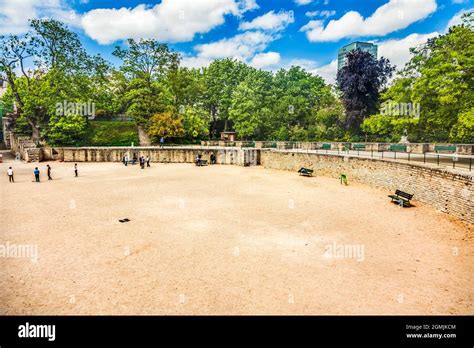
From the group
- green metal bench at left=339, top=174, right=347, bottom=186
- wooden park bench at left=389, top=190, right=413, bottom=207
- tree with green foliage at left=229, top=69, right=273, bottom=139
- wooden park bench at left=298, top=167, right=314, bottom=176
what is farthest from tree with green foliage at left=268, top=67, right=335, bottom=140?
wooden park bench at left=389, top=190, right=413, bottom=207

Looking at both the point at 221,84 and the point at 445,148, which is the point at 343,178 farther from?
the point at 221,84

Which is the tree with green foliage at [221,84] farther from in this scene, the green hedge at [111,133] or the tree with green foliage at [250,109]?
the green hedge at [111,133]

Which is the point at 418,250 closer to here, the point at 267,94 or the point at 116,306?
the point at 116,306

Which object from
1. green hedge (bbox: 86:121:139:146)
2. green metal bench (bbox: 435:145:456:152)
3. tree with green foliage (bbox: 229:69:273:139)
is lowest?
green metal bench (bbox: 435:145:456:152)

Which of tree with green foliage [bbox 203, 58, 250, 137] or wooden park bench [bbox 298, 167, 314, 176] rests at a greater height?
tree with green foliage [bbox 203, 58, 250, 137]

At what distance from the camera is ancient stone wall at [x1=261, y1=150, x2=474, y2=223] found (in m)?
12.2

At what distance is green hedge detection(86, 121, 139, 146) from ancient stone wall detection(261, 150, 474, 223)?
31367 mm

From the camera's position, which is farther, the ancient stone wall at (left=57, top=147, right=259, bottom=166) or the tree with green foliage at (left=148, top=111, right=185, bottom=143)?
the tree with green foliage at (left=148, top=111, right=185, bottom=143)

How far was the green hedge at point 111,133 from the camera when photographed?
46.3 m

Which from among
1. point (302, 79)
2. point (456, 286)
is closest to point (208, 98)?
point (302, 79)

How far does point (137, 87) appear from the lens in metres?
47.8

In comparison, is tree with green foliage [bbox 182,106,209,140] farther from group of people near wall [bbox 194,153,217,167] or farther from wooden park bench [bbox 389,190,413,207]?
wooden park bench [bbox 389,190,413,207]

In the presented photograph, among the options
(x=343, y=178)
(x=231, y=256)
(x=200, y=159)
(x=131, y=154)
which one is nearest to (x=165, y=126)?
(x=131, y=154)

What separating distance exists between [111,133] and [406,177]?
47.0 m
